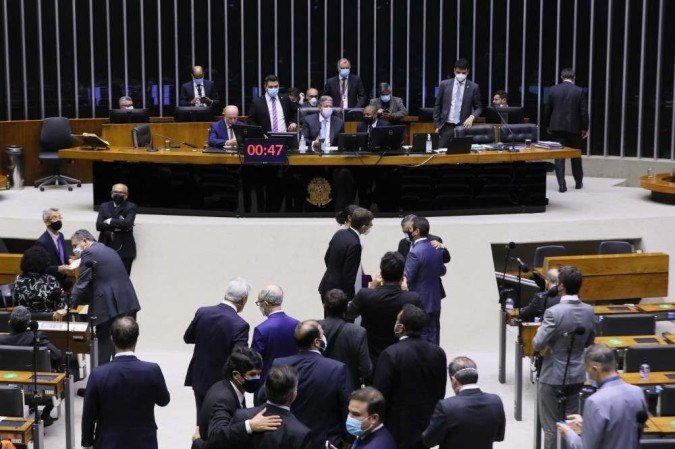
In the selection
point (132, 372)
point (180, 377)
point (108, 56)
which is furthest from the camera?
point (108, 56)

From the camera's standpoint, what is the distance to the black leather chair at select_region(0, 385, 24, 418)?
768cm

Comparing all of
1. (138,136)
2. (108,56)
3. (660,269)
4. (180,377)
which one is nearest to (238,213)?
(138,136)

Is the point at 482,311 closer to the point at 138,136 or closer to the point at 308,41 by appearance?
the point at 138,136

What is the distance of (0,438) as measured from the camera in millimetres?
7441

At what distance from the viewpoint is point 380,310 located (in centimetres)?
800

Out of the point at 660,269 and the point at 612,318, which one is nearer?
the point at 612,318

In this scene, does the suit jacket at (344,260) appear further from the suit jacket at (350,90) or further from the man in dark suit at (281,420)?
the suit jacket at (350,90)

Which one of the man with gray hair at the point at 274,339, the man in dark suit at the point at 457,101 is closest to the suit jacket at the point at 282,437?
the man with gray hair at the point at 274,339

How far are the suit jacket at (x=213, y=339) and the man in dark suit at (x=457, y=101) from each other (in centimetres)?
717

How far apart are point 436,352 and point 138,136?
23.5 ft

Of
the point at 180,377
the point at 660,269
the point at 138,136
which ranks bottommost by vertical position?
the point at 180,377

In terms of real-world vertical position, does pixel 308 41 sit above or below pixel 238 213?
above

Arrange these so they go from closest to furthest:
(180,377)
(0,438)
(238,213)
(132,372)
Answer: (132,372) < (0,438) < (180,377) < (238,213)

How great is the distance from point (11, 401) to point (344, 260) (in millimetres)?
2889
